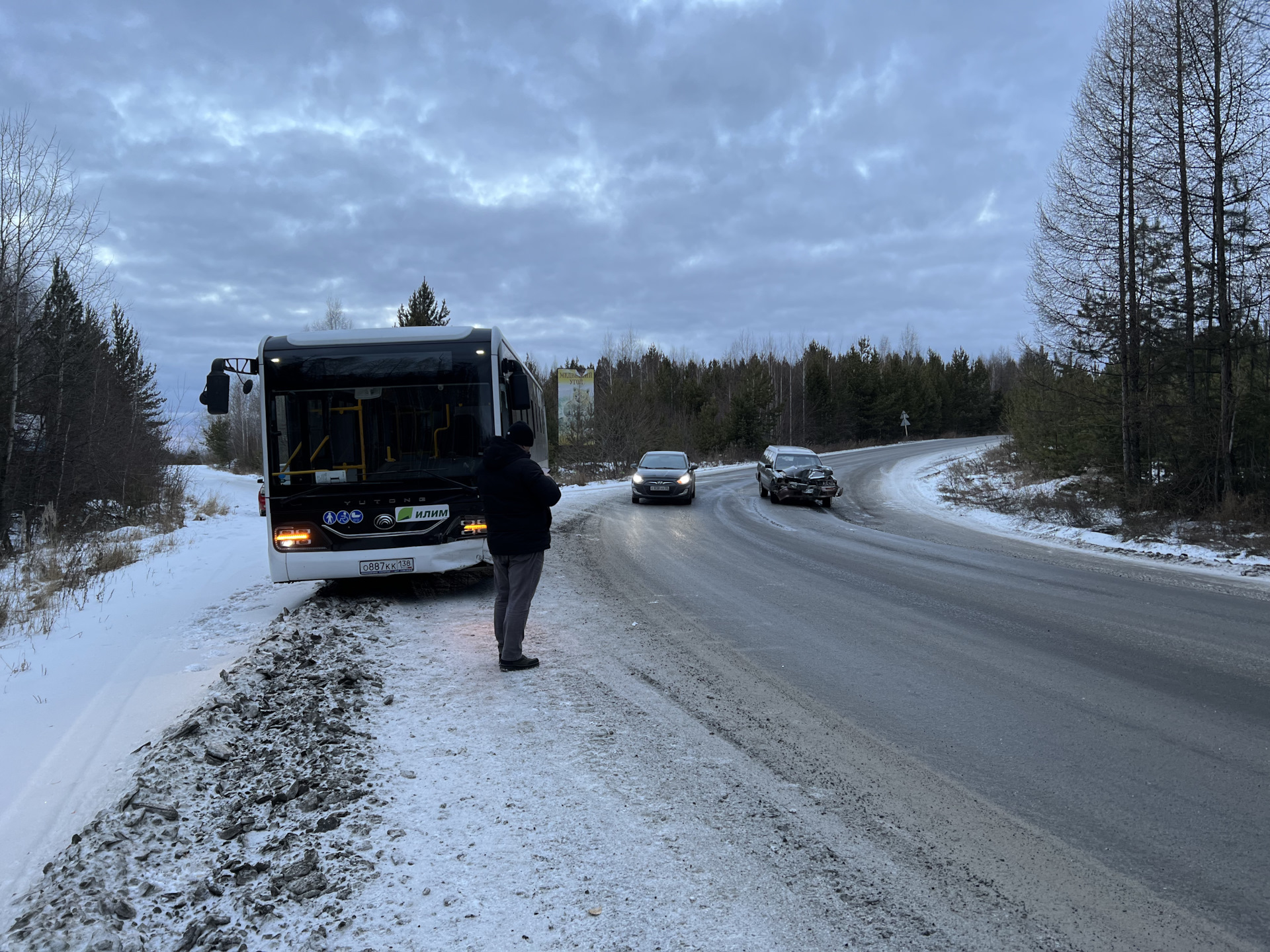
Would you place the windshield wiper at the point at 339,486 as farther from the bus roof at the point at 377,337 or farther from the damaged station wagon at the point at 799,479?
the damaged station wagon at the point at 799,479

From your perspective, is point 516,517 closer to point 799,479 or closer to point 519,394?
point 519,394

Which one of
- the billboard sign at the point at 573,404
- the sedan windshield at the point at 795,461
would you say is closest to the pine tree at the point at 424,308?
the billboard sign at the point at 573,404

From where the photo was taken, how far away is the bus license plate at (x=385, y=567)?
317 inches

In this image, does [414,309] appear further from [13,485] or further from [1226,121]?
[1226,121]

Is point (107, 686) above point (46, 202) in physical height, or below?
below

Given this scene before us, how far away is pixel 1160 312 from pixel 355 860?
20.2 metres

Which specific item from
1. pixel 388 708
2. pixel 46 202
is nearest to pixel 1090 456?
pixel 388 708

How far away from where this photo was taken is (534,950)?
2516 mm

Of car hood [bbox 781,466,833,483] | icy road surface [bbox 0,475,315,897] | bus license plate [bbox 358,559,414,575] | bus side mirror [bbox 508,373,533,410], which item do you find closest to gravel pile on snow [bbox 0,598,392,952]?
icy road surface [bbox 0,475,315,897]

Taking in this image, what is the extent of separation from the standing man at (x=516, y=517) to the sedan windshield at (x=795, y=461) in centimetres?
1850

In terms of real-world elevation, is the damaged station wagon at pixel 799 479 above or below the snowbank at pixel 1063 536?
above

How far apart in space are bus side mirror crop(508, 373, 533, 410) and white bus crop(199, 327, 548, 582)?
24mm

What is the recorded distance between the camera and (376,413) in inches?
328

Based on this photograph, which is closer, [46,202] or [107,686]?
[107,686]
